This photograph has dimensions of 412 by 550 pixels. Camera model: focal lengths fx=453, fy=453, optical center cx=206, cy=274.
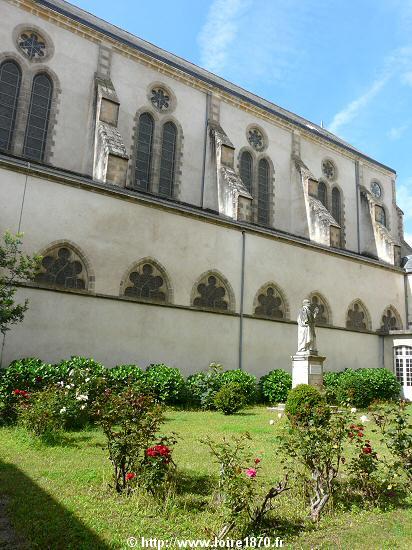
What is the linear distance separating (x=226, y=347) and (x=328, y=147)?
52.4 feet

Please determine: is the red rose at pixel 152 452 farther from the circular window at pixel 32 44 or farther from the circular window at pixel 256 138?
the circular window at pixel 256 138

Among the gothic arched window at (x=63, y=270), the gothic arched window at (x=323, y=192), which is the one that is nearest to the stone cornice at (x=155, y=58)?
the gothic arched window at (x=323, y=192)

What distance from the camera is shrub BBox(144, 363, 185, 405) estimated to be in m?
12.6

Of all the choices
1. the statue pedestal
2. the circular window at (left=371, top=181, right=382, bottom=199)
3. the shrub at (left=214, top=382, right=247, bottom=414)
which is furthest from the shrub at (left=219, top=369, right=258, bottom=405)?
the circular window at (left=371, top=181, right=382, bottom=199)

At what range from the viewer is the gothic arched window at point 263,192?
22.6m

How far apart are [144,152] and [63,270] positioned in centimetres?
819

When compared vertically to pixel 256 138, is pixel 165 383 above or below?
below

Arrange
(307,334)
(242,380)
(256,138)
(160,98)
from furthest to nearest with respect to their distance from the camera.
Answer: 1. (256,138)
2. (160,98)
3. (242,380)
4. (307,334)

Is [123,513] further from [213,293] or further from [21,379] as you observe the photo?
[213,293]

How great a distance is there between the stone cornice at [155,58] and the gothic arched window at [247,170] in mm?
2479

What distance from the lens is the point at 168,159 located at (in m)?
20.0

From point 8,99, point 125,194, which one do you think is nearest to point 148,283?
point 125,194

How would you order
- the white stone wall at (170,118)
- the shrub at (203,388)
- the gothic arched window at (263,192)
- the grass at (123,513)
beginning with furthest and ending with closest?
the gothic arched window at (263,192)
the white stone wall at (170,118)
the shrub at (203,388)
the grass at (123,513)

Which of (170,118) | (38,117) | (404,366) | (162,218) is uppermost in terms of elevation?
(170,118)
